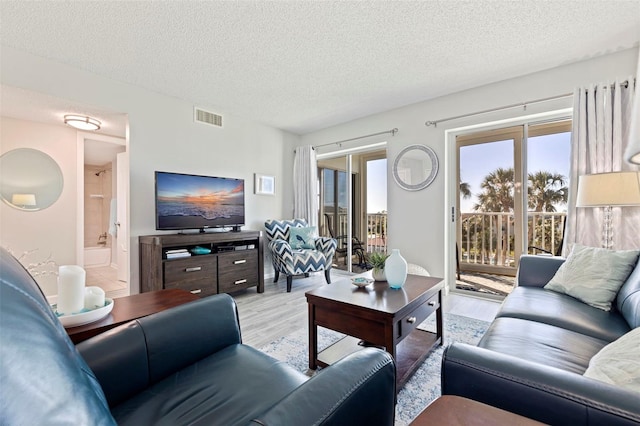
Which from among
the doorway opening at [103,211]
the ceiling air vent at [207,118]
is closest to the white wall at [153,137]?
the ceiling air vent at [207,118]

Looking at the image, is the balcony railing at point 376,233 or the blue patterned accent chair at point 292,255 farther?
the balcony railing at point 376,233

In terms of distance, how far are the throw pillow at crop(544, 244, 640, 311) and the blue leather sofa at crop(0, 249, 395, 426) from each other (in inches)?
63.7

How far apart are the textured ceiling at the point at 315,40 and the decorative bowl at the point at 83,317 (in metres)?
1.97

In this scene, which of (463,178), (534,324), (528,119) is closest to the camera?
(534,324)

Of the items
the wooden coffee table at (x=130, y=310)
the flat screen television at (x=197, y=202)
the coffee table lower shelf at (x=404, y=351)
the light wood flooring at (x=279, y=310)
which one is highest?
the flat screen television at (x=197, y=202)

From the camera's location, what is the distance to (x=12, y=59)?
2402mm

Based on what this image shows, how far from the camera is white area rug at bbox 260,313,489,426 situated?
1499 millimetres

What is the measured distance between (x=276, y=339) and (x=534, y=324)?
173cm

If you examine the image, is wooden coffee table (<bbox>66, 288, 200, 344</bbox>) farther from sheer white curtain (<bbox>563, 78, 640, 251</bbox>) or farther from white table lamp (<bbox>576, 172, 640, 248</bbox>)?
sheer white curtain (<bbox>563, 78, 640, 251</bbox>)

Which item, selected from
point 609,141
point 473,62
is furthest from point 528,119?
point 473,62

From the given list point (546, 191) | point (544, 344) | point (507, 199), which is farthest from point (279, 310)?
point (546, 191)

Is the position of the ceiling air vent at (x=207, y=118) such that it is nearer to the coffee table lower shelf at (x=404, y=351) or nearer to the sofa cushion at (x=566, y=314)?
the coffee table lower shelf at (x=404, y=351)

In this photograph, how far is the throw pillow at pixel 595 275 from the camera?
166cm

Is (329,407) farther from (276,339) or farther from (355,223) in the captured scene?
(355,223)
